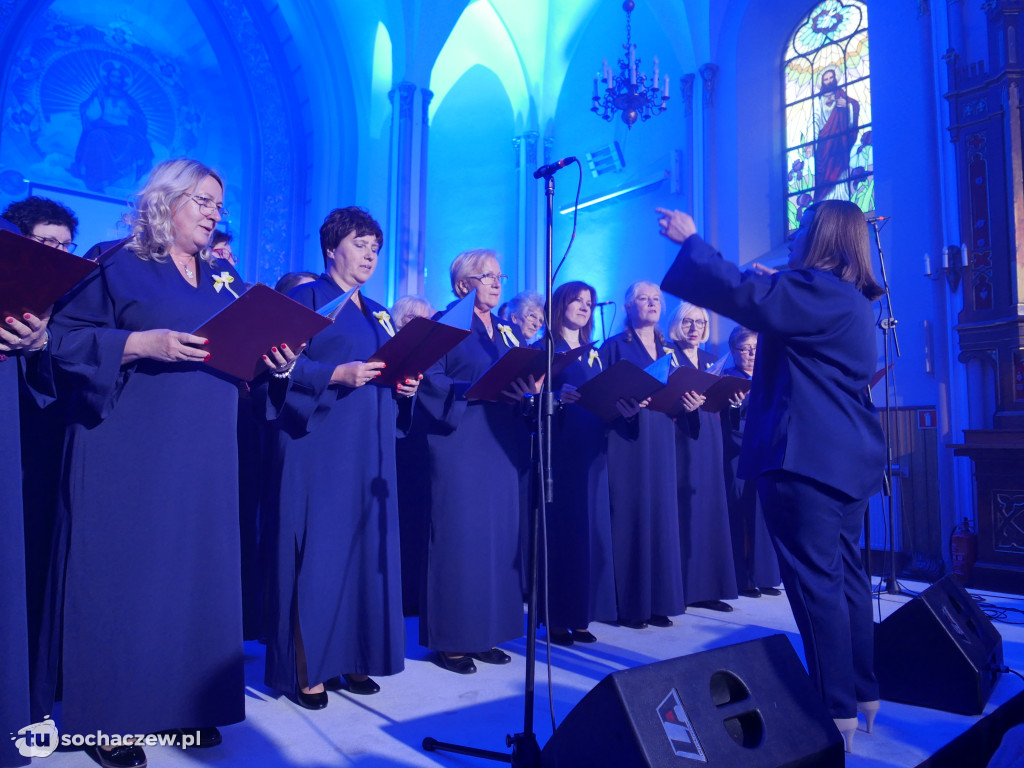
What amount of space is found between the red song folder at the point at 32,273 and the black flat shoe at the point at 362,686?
68.9 inches

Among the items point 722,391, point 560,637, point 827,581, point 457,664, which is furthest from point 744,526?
point 827,581

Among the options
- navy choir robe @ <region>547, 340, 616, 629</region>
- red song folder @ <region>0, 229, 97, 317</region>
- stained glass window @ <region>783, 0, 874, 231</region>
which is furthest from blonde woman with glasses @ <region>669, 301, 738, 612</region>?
stained glass window @ <region>783, 0, 874, 231</region>

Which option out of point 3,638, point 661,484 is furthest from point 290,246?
point 3,638

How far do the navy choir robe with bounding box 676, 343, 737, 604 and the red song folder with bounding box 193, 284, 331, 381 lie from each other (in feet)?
8.86

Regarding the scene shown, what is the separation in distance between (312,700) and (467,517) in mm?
972

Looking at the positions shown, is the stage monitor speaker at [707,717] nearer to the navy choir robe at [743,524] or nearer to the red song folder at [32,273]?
the red song folder at [32,273]

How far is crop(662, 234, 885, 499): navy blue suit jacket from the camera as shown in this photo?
87.6 inches

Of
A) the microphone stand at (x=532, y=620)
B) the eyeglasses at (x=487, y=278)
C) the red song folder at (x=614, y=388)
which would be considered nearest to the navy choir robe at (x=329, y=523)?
the microphone stand at (x=532, y=620)

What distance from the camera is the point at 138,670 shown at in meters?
2.15

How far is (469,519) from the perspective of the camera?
3.30 meters

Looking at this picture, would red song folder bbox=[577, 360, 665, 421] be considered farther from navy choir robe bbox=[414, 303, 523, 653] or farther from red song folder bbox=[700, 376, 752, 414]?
red song folder bbox=[700, 376, 752, 414]

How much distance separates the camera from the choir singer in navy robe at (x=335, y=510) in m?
2.69

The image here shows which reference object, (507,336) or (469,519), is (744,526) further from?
(469,519)

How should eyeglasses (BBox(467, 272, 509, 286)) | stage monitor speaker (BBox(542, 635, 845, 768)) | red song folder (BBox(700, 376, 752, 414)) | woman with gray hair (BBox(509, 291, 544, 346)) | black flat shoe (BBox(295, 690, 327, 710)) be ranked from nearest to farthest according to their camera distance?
1. stage monitor speaker (BBox(542, 635, 845, 768))
2. black flat shoe (BBox(295, 690, 327, 710))
3. eyeglasses (BBox(467, 272, 509, 286))
4. red song folder (BBox(700, 376, 752, 414))
5. woman with gray hair (BBox(509, 291, 544, 346))
